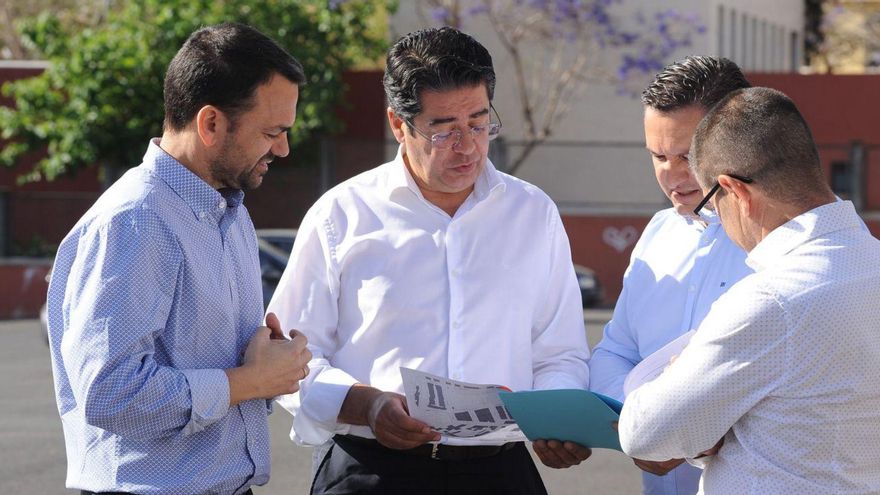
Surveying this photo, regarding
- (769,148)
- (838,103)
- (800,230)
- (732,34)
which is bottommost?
(838,103)

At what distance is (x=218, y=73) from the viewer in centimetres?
287

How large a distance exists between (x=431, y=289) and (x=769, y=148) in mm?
1177

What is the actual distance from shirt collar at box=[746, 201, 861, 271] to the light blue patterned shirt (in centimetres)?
119

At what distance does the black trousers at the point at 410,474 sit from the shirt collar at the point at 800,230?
3.78 ft

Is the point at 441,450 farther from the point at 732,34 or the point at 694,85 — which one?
the point at 732,34

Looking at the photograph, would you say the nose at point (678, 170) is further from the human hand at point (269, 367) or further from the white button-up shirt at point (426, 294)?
the human hand at point (269, 367)

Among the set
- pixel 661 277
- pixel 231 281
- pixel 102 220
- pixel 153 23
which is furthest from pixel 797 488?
pixel 153 23

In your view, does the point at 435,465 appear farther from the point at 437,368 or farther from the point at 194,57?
the point at 194,57

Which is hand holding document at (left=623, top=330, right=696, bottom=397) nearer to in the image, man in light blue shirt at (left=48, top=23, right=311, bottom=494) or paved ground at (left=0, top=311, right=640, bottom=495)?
man in light blue shirt at (left=48, top=23, right=311, bottom=494)

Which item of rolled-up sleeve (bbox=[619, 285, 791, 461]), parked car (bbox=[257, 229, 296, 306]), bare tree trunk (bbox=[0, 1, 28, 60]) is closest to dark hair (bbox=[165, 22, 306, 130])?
rolled-up sleeve (bbox=[619, 285, 791, 461])

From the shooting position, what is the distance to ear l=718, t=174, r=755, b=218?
2.49 m

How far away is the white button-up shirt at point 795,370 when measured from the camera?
2.35 m

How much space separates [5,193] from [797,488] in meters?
17.9

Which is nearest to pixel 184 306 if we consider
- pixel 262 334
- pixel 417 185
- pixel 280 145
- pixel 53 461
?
pixel 262 334
